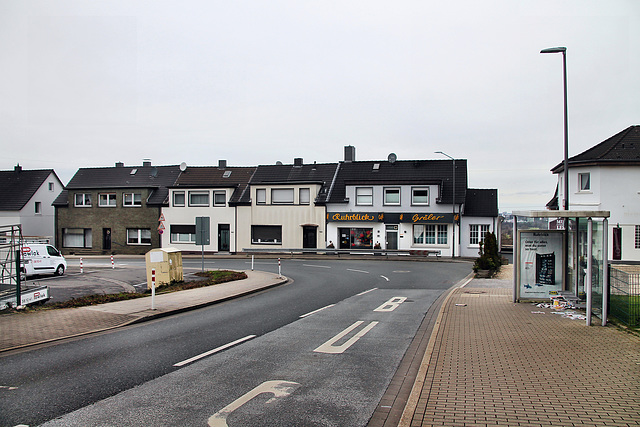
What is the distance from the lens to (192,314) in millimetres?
13391

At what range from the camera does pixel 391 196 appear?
4269 cm

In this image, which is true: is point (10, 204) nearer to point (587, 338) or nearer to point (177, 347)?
point (177, 347)

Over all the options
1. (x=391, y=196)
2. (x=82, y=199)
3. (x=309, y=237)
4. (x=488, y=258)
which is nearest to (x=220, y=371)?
(x=488, y=258)

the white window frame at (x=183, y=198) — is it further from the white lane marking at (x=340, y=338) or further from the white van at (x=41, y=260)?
the white lane marking at (x=340, y=338)

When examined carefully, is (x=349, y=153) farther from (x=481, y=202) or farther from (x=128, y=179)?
(x=128, y=179)

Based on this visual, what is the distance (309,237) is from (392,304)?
1151 inches

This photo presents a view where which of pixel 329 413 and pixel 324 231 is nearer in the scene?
pixel 329 413

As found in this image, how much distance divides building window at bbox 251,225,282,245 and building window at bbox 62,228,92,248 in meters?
17.3

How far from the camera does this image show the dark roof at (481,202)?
41.1 m

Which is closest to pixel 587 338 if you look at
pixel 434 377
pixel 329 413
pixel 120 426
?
pixel 434 377

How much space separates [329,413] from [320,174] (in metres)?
40.5

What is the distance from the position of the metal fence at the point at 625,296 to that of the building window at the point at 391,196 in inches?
1231

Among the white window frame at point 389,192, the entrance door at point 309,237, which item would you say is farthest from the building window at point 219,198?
the white window frame at point 389,192

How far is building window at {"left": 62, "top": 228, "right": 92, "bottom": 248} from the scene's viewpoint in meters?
49.8
